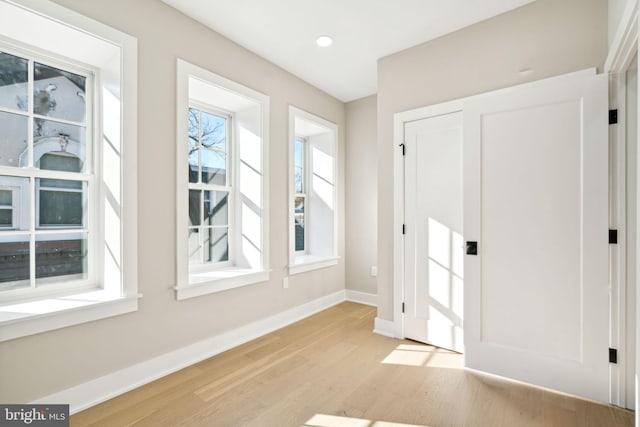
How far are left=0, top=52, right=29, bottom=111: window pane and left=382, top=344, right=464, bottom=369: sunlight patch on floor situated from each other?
10.3 ft

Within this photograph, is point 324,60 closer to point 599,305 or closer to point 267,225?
point 267,225

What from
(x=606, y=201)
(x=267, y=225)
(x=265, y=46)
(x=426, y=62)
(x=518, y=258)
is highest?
(x=265, y=46)

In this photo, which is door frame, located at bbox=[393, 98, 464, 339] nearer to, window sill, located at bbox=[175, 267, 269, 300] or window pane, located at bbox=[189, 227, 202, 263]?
window sill, located at bbox=[175, 267, 269, 300]

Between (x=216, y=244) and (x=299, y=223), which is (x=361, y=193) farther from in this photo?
(x=216, y=244)

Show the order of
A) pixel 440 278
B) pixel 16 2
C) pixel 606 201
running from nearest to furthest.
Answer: pixel 16 2 < pixel 606 201 < pixel 440 278

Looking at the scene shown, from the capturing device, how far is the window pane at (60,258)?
200cm

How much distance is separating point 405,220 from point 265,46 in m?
2.13

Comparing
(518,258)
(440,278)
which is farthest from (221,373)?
(518,258)

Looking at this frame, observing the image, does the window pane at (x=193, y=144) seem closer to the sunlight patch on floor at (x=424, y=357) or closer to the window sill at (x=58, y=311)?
the window sill at (x=58, y=311)

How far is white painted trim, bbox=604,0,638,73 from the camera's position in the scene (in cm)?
149

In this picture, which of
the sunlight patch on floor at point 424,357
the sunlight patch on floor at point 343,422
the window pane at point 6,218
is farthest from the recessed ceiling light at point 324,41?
the sunlight patch on floor at point 343,422

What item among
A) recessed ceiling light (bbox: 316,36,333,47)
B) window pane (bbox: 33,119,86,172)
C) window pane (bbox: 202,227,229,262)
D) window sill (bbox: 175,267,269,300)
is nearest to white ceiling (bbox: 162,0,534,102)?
recessed ceiling light (bbox: 316,36,333,47)

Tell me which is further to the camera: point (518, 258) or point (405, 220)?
point (405, 220)

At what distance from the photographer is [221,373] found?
2328mm
